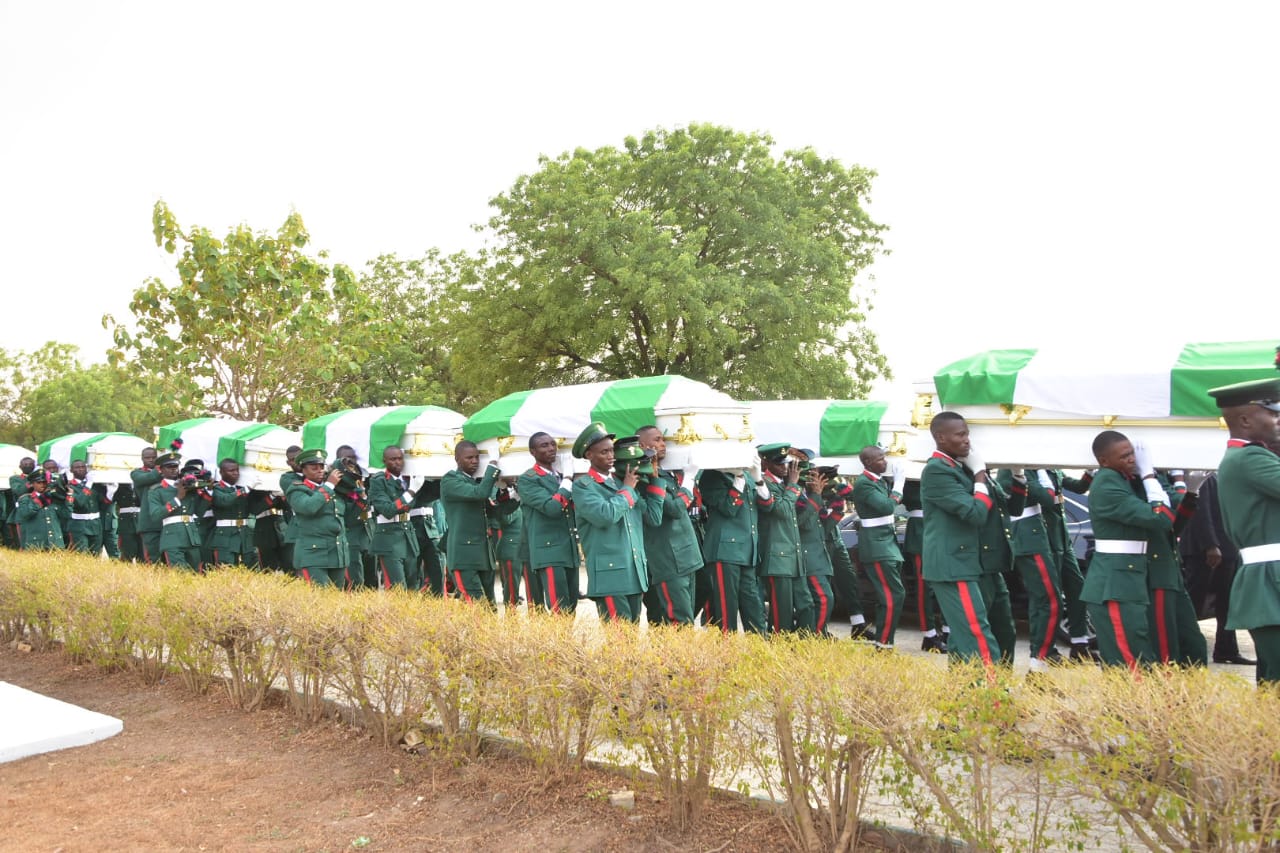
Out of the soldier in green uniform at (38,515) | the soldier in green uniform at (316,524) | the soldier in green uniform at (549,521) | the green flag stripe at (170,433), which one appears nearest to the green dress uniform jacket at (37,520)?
the soldier in green uniform at (38,515)

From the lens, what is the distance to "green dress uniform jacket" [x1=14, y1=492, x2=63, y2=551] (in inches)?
488

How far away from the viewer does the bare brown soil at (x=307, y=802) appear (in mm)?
3723

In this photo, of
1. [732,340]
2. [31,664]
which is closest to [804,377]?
[732,340]

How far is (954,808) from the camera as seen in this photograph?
3.06 meters

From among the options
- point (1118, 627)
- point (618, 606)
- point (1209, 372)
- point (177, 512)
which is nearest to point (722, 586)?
point (618, 606)

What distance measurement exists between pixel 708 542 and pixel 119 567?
178 inches

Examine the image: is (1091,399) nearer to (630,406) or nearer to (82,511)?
(630,406)

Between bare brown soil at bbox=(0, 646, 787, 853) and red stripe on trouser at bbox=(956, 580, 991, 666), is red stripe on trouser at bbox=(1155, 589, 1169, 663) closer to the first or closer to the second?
red stripe on trouser at bbox=(956, 580, 991, 666)

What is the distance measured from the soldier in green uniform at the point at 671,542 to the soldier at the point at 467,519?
179 cm

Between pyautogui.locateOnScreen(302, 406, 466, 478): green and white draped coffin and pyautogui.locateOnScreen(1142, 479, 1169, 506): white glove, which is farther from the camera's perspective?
pyautogui.locateOnScreen(302, 406, 466, 478): green and white draped coffin

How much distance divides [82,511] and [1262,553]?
13.6 metres

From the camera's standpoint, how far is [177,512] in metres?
9.84

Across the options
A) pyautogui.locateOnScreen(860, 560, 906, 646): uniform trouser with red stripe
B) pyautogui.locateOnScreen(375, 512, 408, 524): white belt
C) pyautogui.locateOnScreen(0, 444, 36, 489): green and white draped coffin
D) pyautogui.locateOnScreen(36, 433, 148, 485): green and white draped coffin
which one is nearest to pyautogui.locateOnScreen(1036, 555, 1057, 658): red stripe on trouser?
pyautogui.locateOnScreen(860, 560, 906, 646): uniform trouser with red stripe

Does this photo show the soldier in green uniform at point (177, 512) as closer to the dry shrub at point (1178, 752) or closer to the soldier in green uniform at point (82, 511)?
the soldier in green uniform at point (82, 511)
